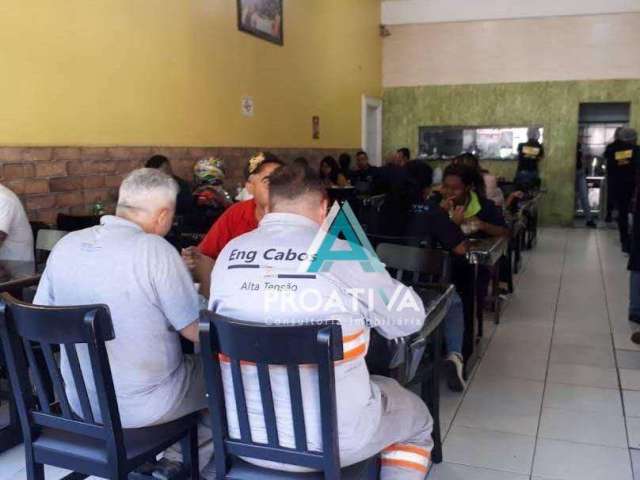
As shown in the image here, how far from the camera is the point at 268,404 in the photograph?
1.57 metres

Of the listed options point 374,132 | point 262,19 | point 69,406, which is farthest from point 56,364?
point 374,132

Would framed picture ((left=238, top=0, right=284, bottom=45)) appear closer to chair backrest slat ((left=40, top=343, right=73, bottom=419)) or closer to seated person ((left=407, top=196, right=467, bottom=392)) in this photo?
seated person ((left=407, top=196, right=467, bottom=392))

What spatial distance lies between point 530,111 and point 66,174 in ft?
25.5

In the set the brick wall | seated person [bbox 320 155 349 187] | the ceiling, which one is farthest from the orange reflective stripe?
the ceiling

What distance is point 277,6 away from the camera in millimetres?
7160

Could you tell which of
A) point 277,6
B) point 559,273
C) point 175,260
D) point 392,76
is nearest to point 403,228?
point 175,260

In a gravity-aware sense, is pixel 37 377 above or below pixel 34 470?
above

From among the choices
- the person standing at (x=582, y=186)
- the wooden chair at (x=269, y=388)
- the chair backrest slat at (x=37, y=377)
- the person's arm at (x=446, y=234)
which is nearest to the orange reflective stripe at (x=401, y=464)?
the wooden chair at (x=269, y=388)

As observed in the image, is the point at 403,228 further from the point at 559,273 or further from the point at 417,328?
the point at 559,273

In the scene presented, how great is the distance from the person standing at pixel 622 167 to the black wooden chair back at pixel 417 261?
19.4 feet

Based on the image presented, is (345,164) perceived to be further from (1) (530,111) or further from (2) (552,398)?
(2) (552,398)

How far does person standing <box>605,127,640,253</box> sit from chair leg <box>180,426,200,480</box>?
7.09 metres

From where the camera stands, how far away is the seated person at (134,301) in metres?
1.81

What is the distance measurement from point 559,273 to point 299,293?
209 inches
